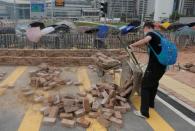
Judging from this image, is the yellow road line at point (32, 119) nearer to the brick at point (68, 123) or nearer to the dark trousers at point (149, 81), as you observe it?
the brick at point (68, 123)

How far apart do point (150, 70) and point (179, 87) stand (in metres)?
3.04

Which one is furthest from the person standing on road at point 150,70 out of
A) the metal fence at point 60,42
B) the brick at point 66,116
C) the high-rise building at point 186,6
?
the high-rise building at point 186,6

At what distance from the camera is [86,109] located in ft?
19.1

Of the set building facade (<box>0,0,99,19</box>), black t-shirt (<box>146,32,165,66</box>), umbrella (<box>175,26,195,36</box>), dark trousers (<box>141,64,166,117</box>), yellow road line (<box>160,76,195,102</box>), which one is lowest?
yellow road line (<box>160,76,195,102</box>)

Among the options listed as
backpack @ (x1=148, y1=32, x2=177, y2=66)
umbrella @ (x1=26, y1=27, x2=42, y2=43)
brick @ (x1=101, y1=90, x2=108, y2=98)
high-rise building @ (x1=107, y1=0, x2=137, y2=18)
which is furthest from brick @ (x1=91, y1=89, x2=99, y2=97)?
high-rise building @ (x1=107, y1=0, x2=137, y2=18)

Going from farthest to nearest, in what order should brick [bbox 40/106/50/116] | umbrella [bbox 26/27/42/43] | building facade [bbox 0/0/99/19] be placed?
1. building facade [bbox 0/0/99/19]
2. umbrella [bbox 26/27/42/43]
3. brick [bbox 40/106/50/116]

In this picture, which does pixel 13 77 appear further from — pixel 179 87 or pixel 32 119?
pixel 179 87

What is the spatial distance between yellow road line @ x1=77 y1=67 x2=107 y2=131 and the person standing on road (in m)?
1.04

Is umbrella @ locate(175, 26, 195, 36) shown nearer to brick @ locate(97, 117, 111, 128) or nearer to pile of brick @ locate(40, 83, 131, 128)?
pile of brick @ locate(40, 83, 131, 128)

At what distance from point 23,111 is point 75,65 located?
464cm

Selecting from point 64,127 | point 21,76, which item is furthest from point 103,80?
point 64,127

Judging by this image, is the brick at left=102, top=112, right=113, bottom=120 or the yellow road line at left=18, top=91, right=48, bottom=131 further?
the brick at left=102, top=112, right=113, bottom=120

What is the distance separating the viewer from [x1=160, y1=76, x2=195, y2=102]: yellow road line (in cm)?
754

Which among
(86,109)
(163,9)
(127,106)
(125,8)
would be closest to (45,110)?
(86,109)
